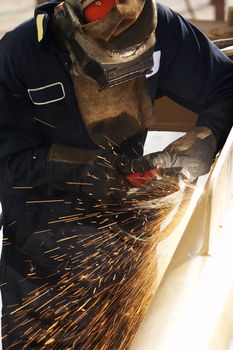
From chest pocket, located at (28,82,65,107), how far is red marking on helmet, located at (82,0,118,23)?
0.99 feet

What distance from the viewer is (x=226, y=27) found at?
455 centimetres

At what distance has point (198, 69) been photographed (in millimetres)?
2369

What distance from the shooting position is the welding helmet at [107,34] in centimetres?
195

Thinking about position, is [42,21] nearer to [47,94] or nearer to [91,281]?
[47,94]

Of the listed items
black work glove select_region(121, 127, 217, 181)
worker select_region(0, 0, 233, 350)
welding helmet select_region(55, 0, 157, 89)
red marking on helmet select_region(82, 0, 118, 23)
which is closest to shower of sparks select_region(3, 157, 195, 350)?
worker select_region(0, 0, 233, 350)

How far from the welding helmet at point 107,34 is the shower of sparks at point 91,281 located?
0.55 metres

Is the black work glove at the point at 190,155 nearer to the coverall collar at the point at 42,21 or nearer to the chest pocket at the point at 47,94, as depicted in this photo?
the chest pocket at the point at 47,94

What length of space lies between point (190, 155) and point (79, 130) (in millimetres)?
429

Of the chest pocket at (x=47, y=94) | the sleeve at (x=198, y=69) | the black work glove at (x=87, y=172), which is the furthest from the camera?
the sleeve at (x=198, y=69)

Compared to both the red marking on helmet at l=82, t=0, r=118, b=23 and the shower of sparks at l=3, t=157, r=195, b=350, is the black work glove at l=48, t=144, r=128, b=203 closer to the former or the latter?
the shower of sparks at l=3, t=157, r=195, b=350

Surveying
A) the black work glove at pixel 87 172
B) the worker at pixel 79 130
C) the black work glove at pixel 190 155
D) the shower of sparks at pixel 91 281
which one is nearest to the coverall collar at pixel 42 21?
the worker at pixel 79 130

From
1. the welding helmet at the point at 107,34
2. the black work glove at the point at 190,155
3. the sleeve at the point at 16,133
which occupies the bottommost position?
the black work glove at the point at 190,155

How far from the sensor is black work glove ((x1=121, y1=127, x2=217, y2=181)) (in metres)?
2.14

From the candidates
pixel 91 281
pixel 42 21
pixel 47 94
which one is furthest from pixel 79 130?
pixel 91 281
